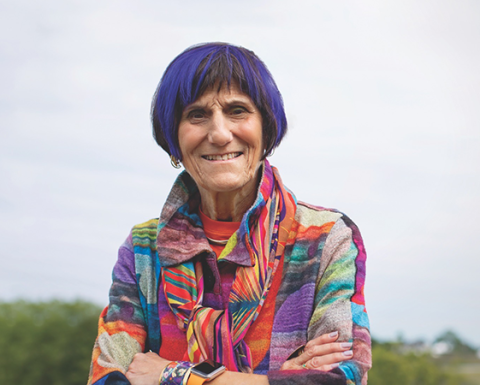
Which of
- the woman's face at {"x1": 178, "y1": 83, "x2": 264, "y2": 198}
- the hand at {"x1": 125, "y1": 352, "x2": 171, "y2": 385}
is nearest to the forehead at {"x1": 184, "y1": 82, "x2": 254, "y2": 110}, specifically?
the woman's face at {"x1": 178, "y1": 83, "x2": 264, "y2": 198}

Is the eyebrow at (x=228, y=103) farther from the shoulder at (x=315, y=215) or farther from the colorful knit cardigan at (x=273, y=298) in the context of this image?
the shoulder at (x=315, y=215)

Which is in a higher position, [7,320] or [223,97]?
[223,97]

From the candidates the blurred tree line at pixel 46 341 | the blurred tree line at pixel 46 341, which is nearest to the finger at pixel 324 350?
the blurred tree line at pixel 46 341

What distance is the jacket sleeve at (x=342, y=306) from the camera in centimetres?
255

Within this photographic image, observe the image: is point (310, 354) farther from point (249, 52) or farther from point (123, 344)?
point (249, 52)

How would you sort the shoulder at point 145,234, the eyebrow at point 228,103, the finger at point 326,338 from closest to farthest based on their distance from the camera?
the finger at point 326,338 → the eyebrow at point 228,103 → the shoulder at point 145,234

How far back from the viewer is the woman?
278 centimetres

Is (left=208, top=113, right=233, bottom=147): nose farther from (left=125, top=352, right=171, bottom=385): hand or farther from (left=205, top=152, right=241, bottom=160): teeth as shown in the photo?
(left=125, top=352, right=171, bottom=385): hand

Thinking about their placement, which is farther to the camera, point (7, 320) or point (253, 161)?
point (7, 320)

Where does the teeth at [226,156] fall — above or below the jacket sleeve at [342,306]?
above

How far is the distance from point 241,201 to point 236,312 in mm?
615

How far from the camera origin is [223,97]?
2889 millimetres

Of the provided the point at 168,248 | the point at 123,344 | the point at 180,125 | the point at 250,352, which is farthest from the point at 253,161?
the point at 123,344

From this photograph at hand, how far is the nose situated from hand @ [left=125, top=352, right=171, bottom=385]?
45.7 inches
